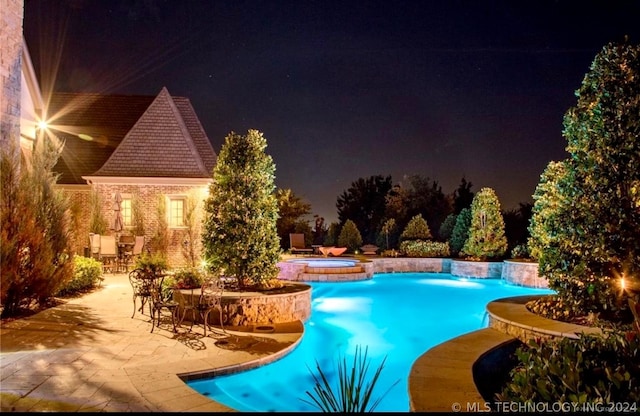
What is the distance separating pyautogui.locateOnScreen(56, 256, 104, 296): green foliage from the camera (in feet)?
36.7

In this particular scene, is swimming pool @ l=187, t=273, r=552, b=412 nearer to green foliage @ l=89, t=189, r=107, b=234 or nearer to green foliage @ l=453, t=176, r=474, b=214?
green foliage @ l=89, t=189, r=107, b=234

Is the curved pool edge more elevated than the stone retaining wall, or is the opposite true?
the stone retaining wall

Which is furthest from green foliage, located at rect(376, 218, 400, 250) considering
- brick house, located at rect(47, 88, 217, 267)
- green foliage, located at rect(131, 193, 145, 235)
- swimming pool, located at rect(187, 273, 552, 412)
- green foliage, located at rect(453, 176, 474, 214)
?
green foliage, located at rect(131, 193, 145, 235)

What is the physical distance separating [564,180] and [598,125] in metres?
1.01

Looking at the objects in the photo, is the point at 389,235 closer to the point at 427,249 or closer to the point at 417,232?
the point at 417,232

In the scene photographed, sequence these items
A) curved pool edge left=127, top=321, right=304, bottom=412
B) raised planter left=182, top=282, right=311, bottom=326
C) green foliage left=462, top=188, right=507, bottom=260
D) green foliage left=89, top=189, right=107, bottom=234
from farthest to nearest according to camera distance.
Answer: green foliage left=462, top=188, right=507, bottom=260 < green foliage left=89, top=189, right=107, bottom=234 < raised planter left=182, top=282, right=311, bottom=326 < curved pool edge left=127, top=321, right=304, bottom=412

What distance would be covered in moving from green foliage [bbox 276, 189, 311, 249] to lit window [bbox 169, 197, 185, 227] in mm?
7641

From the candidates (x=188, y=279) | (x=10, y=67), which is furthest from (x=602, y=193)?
(x=10, y=67)

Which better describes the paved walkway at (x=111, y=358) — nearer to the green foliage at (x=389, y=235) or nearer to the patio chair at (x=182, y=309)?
the patio chair at (x=182, y=309)

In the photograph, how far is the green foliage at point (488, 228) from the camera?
20.0m

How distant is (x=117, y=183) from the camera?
60.2 ft

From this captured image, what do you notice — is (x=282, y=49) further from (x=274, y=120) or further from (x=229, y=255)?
(x=229, y=255)

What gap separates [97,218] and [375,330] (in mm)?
11798

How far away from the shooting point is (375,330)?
1053 centimetres
